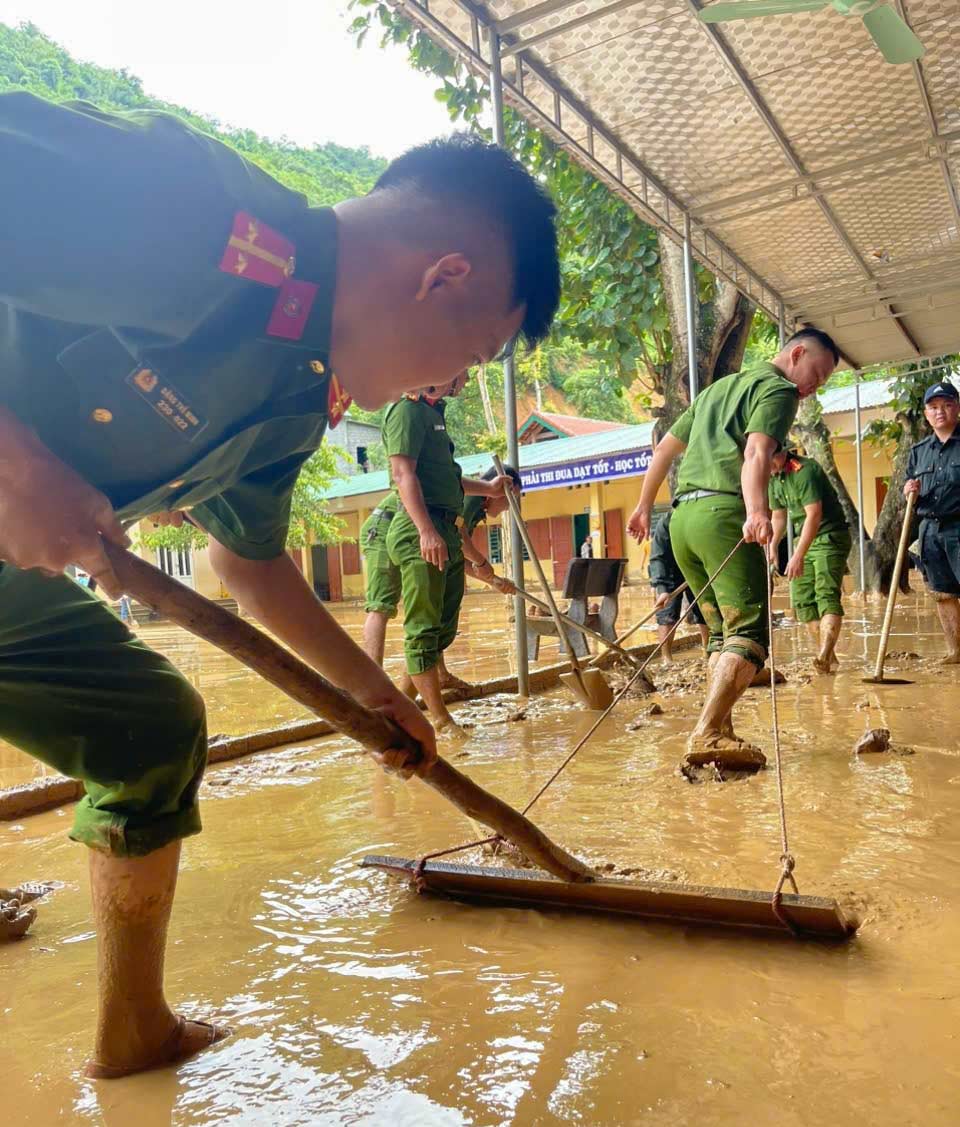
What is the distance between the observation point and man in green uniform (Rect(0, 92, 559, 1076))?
39.6 inches

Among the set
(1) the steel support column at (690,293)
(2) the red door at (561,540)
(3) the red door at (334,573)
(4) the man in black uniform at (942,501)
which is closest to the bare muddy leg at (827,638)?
(4) the man in black uniform at (942,501)

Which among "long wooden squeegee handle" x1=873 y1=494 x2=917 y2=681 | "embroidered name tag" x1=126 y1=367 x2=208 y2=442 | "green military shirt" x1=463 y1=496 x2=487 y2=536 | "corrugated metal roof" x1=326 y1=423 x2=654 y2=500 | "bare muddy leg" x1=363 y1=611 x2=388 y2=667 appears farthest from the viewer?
"corrugated metal roof" x1=326 y1=423 x2=654 y2=500

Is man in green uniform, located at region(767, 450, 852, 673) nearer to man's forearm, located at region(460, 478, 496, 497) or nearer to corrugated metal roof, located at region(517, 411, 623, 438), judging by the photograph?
man's forearm, located at region(460, 478, 496, 497)

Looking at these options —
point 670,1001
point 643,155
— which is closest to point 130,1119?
point 670,1001

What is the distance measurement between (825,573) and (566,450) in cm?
1599

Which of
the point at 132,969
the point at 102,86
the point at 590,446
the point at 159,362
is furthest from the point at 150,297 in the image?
the point at 102,86

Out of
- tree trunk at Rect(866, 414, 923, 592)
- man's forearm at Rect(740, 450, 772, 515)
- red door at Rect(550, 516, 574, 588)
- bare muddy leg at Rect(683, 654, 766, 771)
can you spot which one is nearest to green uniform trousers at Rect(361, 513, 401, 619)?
bare muddy leg at Rect(683, 654, 766, 771)

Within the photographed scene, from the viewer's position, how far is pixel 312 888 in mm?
2057

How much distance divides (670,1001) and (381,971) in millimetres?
539

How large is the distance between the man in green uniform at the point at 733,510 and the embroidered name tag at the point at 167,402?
2239 mm

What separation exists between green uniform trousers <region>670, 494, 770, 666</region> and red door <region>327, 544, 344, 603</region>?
22854 mm

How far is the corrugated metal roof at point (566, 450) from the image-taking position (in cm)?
1947

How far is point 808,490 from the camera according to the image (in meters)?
5.45

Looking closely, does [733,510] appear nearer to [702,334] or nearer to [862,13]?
[862,13]
